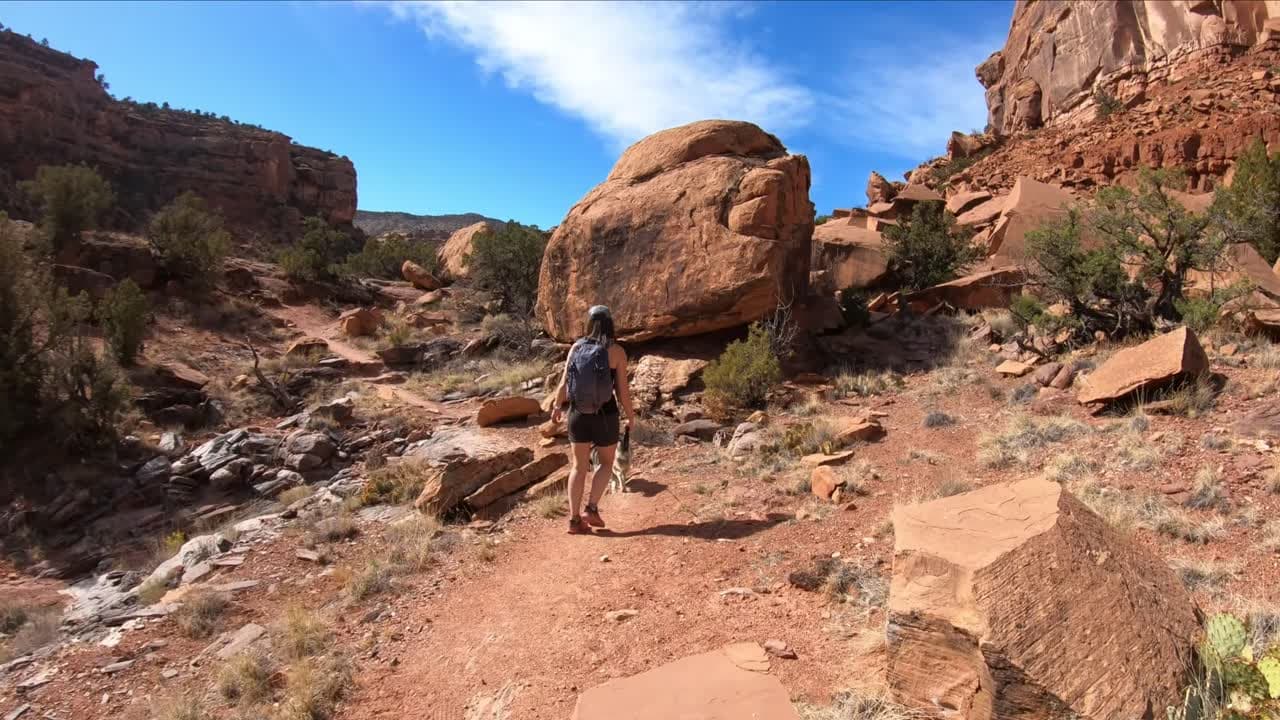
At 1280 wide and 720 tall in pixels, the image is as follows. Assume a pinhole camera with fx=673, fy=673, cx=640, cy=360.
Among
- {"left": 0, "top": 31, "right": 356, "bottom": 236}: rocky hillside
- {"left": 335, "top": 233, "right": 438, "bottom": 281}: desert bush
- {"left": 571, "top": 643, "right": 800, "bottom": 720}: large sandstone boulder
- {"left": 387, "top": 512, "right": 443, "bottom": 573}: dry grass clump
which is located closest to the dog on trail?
{"left": 387, "top": 512, "right": 443, "bottom": 573}: dry grass clump

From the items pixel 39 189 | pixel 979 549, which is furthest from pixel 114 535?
pixel 39 189

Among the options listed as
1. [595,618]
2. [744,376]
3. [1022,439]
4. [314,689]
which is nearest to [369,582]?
[314,689]

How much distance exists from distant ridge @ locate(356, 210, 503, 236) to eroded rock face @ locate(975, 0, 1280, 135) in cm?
4104

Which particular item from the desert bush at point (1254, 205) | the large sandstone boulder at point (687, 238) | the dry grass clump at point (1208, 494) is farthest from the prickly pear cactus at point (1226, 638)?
the desert bush at point (1254, 205)

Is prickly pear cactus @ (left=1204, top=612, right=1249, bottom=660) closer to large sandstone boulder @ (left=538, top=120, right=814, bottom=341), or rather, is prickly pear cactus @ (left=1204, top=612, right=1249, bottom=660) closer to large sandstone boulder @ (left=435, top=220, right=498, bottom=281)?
large sandstone boulder @ (left=538, top=120, right=814, bottom=341)

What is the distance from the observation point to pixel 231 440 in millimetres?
11078

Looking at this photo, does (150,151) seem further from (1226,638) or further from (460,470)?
(1226,638)

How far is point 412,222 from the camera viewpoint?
66.8 meters

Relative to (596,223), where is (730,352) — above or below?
below

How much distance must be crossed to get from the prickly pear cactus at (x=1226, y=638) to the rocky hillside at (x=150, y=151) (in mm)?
39759

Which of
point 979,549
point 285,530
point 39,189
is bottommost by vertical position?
point 285,530

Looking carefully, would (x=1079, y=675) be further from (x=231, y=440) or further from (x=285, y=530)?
(x=231, y=440)

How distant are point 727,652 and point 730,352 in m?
6.44

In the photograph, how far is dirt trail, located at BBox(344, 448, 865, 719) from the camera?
339cm
